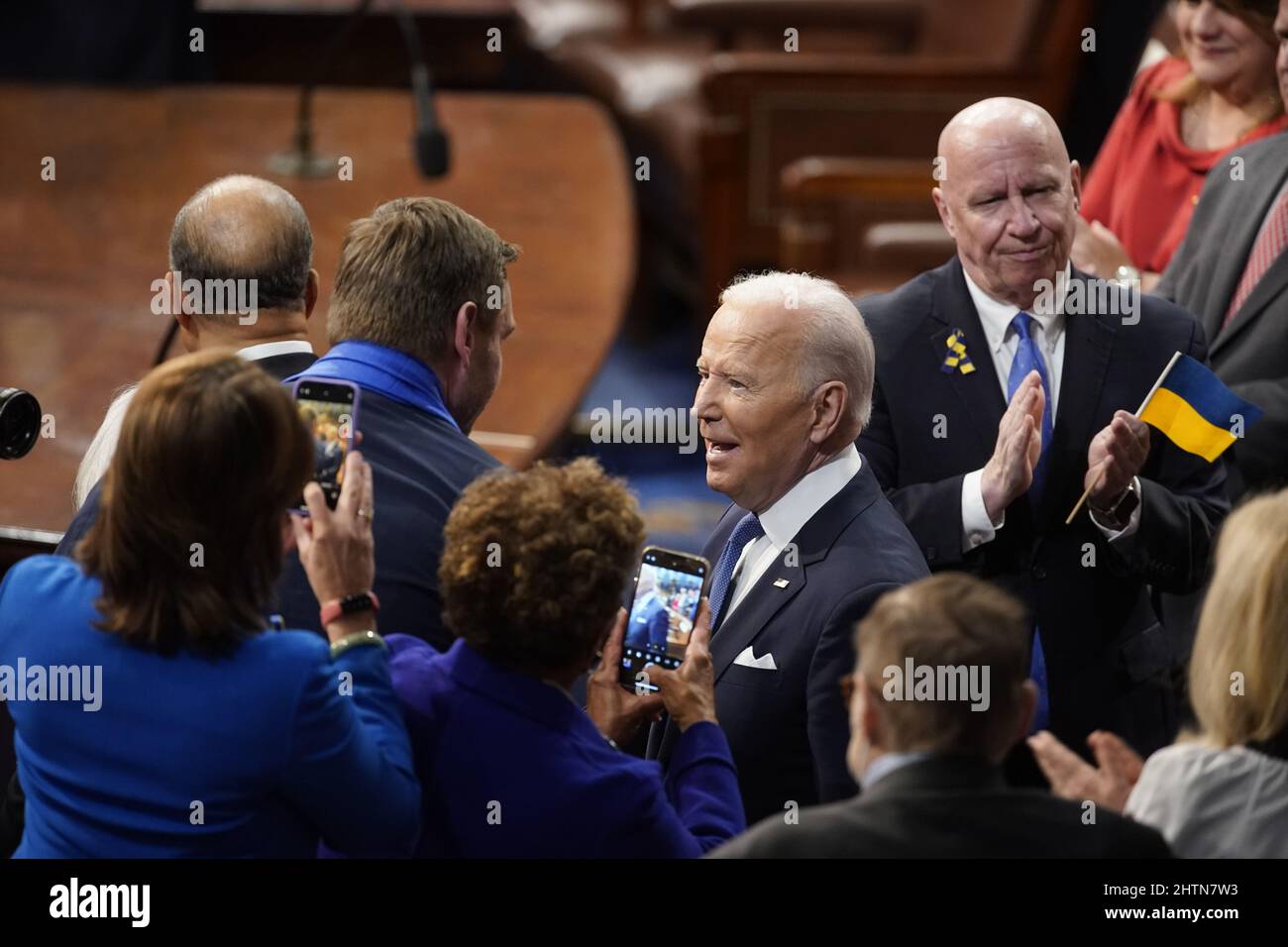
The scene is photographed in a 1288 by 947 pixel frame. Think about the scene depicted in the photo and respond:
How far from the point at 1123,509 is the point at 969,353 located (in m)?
0.34

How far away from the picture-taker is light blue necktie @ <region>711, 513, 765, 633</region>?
2.56m

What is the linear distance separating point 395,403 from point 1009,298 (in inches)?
39.4

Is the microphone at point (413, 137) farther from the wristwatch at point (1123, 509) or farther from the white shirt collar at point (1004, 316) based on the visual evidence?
the wristwatch at point (1123, 509)

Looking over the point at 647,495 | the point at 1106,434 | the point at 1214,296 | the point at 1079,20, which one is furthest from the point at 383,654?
the point at 1079,20

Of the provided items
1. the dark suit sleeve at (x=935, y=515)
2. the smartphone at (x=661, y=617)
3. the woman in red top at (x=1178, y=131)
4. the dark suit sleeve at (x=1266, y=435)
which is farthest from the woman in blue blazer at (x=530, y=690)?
the woman in red top at (x=1178, y=131)

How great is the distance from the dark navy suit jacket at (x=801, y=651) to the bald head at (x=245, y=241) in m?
0.78

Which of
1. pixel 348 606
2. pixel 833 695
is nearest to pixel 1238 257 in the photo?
pixel 833 695

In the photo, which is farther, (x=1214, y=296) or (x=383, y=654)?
(x=1214, y=296)

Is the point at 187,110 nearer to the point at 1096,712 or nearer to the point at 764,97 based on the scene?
the point at 764,97

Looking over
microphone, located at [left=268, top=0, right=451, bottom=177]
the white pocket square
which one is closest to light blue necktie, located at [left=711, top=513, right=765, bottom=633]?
the white pocket square

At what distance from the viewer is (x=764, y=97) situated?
21.7ft

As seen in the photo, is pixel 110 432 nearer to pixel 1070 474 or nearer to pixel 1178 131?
pixel 1070 474
